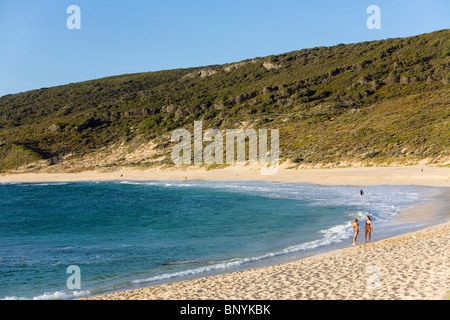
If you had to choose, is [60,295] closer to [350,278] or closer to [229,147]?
[350,278]

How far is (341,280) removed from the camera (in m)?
11.0

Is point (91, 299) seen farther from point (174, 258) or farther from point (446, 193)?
point (446, 193)

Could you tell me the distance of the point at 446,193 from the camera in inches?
1257

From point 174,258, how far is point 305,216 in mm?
11709

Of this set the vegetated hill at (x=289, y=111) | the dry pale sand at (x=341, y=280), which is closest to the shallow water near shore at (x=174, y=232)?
the dry pale sand at (x=341, y=280)

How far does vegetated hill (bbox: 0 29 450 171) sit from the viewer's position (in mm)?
60784

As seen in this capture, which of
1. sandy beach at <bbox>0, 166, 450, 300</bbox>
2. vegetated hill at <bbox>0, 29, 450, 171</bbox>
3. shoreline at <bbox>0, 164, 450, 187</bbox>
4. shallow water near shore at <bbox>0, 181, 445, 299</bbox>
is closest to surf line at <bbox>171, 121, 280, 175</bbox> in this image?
vegetated hill at <bbox>0, 29, 450, 171</bbox>

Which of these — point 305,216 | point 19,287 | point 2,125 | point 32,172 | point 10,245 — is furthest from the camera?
point 2,125

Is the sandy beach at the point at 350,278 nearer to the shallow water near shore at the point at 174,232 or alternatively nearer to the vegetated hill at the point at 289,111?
the shallow water near shore at the point at 174,232

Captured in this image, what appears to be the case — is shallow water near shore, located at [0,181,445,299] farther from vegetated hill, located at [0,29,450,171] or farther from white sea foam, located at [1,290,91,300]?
vegetated hill, located at [0,29,450,171]

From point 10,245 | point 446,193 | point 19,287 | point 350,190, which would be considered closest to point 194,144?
point 350,190

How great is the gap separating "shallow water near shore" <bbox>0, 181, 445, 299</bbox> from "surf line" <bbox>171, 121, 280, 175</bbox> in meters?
21.9

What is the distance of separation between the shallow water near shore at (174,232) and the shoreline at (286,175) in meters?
3.98

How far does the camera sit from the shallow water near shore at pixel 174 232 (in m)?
14.9
